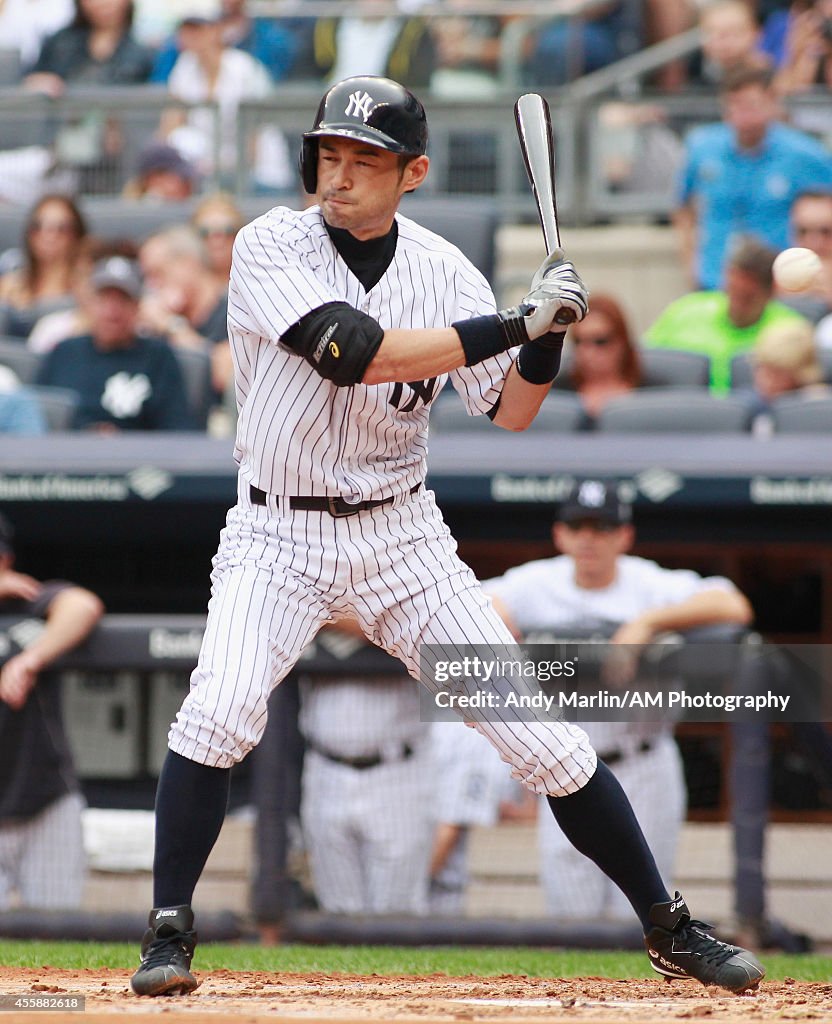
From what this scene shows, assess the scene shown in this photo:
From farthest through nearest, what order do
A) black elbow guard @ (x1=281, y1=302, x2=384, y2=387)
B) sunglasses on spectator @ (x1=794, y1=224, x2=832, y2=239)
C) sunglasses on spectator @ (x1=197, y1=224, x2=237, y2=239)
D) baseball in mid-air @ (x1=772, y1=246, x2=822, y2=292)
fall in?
sunglasses on spectator @ (x1=197, y1=224, x2=237, y2=239), sunglasses on spectator @ (x1=794, y1=224, x2=832, y2=239), baseball in mid-air @ (x1=772, y1=246, x2=822, y2=292), black elbow guard @ (x1=281, y1=302, x2=384, y2=387)

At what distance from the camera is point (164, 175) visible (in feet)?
26.6

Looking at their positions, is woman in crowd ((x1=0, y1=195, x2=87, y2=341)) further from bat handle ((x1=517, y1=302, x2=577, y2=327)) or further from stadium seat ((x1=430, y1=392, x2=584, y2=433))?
bat handle ((x1=517, y1=302, x2=577, y2=327))

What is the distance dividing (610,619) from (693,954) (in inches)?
80.2

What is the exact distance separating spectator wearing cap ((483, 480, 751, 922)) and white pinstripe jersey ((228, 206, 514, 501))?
1936 millimetres

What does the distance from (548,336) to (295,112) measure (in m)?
5.19

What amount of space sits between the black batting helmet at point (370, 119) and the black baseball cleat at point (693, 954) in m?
1.45

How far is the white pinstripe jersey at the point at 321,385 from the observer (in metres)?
2.98

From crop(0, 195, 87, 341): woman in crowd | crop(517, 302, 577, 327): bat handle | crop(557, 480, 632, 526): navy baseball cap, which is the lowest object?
crop(557, 480, 632, 526): navy baseball cap

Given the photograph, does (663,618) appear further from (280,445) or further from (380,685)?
(280,445)

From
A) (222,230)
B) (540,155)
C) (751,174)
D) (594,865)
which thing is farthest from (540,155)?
(751,174)

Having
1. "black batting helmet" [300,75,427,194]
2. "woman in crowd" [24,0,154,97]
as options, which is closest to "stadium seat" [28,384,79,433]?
"woman in crowd" [24,0,154,97]

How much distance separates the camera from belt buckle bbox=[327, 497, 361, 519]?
302 cm

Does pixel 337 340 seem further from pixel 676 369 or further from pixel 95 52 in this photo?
pixel 95 52

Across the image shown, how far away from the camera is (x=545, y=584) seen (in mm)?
5125
